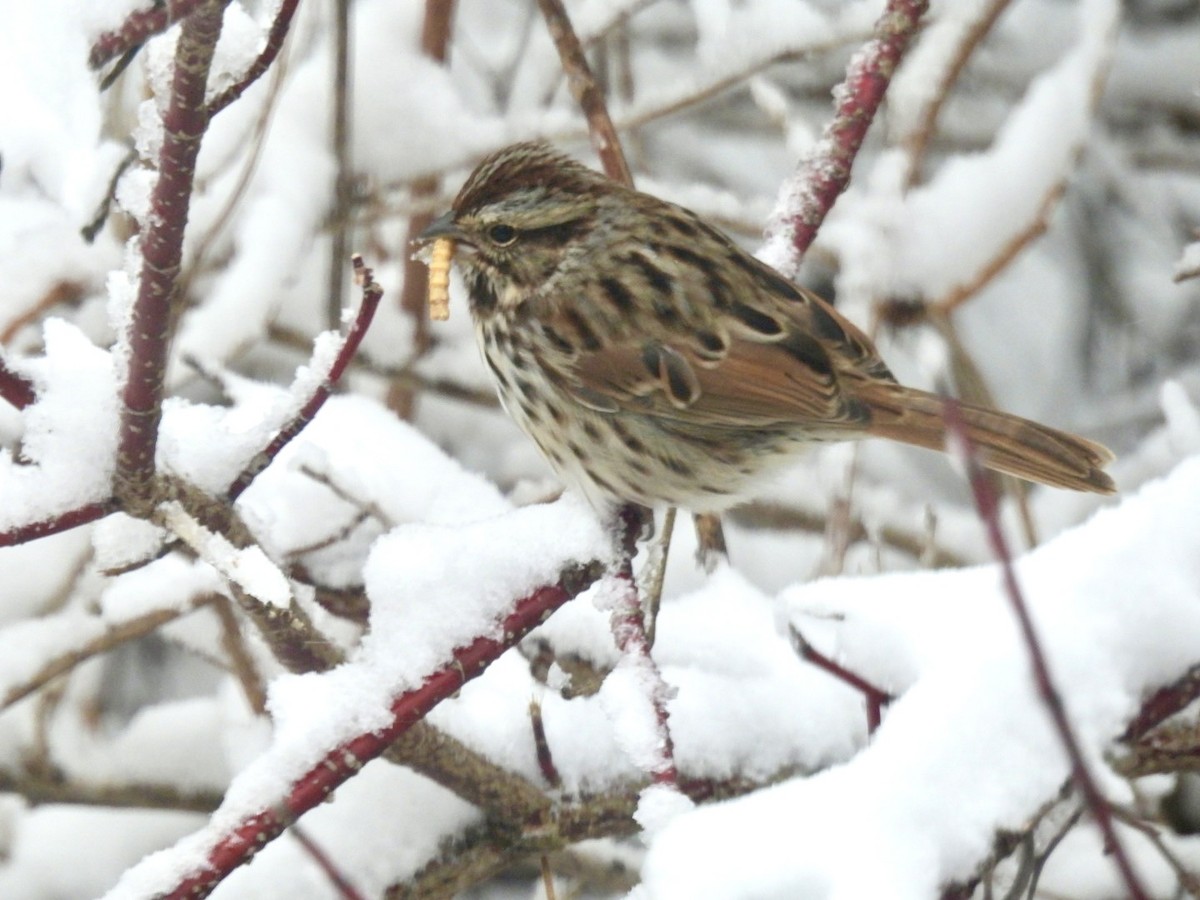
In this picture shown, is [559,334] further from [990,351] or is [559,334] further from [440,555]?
[990,351]

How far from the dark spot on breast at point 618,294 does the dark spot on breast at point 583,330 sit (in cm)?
7

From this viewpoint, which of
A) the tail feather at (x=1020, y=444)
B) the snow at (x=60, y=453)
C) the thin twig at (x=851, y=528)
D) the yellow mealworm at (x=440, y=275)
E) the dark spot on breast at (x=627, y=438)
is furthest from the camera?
the thin twig at (x=851, y=528)

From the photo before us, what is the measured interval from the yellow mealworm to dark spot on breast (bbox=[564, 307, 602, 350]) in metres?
0.27

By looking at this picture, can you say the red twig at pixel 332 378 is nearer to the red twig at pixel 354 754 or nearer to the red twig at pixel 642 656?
the red twig at pixel 354 754

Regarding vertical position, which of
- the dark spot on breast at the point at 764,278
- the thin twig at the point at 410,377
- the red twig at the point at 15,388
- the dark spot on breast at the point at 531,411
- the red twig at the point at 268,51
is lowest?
the red twig at the point at 15,388

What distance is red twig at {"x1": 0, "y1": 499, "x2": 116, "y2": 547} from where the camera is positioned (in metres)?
1.80

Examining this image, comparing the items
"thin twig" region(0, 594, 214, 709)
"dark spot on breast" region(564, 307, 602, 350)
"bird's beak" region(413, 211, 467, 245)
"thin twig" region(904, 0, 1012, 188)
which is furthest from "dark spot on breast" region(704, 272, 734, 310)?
"thin twig" region(0, 594, 214, 709)

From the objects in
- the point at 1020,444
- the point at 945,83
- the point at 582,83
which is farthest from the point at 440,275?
the point at 945,83

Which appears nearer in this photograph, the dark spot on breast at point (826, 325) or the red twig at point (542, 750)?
the red twig at point (542, 750)

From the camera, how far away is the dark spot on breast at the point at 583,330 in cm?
318

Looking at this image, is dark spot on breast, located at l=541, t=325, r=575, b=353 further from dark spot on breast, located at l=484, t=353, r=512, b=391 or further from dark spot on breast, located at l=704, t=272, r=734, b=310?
dark spot on breast, located at l=704, t=272, r=734, b=310

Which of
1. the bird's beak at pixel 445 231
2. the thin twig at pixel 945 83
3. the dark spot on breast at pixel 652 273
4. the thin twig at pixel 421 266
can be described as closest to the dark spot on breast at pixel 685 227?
the dark spot on breast at pixel 652 273

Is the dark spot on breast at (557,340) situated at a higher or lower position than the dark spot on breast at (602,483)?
higher

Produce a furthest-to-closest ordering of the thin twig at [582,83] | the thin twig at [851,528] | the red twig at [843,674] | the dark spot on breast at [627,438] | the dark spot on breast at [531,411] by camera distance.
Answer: the thin twig at [851,528] → the dark spot on breast at [531,411] → the dark spot on breast at [627,438] → the thin twig at [582,83] → the red twig at [843,674]
